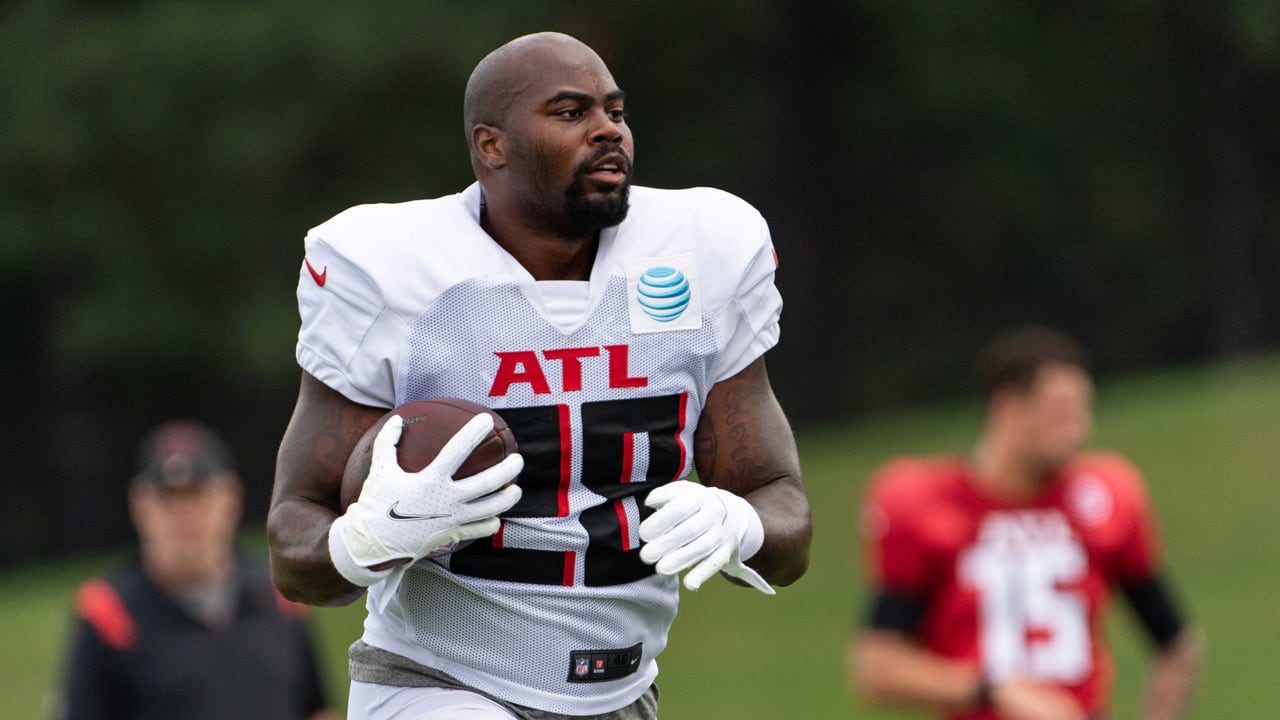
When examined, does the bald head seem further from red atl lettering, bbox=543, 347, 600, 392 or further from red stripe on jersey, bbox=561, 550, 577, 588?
red stripe on jersey, bbox=561, 550, 577, 588

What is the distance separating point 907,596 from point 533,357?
327cm

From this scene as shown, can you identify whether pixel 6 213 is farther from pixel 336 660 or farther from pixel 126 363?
pixel 336 660

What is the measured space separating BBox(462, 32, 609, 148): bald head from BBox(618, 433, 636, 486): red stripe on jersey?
2.18 ft

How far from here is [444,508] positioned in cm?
322

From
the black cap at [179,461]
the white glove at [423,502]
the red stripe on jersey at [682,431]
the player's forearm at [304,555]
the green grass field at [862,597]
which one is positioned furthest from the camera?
the green grass field at [862,597]

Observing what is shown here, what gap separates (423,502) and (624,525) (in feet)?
1.58

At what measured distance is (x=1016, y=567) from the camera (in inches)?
250

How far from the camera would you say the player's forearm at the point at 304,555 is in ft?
11.2

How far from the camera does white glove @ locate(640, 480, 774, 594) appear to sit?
3.29 meters

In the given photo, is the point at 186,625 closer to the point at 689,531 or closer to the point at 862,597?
the point at 689,531

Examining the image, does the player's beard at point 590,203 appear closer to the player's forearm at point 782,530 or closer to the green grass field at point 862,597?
the player's forearm at point 782,530

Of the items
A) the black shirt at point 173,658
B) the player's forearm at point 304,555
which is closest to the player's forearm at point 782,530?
the player's forearm at point 304,555

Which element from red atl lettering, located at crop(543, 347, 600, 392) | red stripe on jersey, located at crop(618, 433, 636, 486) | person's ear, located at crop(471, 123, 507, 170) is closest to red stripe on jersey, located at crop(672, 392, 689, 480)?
red stripe on jersey, located at crop(618, 433, 636, 486)

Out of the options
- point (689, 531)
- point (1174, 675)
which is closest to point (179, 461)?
point (689, 531)
